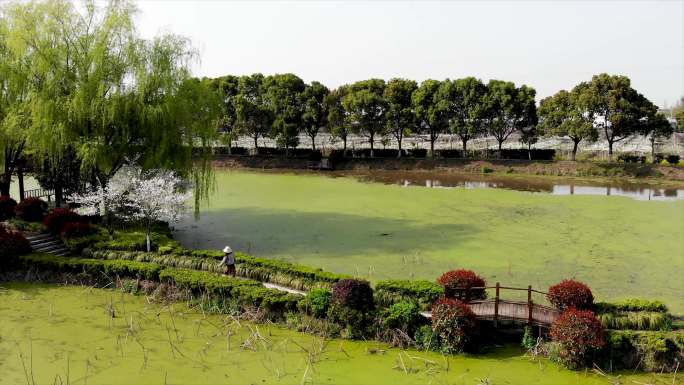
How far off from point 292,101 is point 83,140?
36.1 m

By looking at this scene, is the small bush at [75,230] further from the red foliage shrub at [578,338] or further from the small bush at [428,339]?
the red foliage shrub at [578,338]

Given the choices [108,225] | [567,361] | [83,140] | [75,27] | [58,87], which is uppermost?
[75,27]

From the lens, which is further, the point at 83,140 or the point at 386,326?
the point at 83,140

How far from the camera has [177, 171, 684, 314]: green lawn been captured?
18.5 m

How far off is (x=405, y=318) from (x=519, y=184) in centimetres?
3229

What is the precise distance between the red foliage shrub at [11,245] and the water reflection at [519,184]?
92.8 feet

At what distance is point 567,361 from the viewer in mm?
11953

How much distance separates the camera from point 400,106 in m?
54.3

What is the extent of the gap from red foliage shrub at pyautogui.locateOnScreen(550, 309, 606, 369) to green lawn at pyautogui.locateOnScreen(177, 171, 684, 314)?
14.9ft

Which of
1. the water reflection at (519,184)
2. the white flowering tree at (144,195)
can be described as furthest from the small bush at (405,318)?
the water reflection at (519,184)

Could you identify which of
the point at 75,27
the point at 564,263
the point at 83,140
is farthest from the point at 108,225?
the point at 564,263

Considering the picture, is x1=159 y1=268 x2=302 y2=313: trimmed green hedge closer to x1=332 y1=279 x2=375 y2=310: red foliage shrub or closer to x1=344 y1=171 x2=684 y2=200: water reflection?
x1=332 y1=279 x2=375 y2=310: red foliage shrub

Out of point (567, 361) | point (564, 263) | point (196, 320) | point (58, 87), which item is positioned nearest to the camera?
point (567, 361)

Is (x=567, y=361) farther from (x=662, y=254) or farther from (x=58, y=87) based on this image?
(x=58, y=87)
